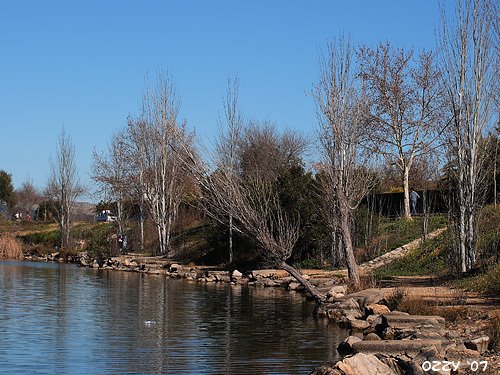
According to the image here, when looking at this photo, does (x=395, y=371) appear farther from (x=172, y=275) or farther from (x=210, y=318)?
(x=172, y=275)

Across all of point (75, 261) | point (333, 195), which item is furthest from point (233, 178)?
point (75, 261)

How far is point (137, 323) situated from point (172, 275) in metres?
18.4

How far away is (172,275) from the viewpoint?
3891cm

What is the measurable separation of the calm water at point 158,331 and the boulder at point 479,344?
8.85 feet

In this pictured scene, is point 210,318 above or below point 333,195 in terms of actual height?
below

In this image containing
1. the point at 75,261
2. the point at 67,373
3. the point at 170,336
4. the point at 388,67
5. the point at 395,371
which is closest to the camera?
the point at 395,371

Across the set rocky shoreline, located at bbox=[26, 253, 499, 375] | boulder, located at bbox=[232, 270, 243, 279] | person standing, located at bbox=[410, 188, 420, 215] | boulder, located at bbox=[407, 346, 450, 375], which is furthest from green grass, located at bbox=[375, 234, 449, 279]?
boulder, located at bbox=[407, 346, 450, 375]

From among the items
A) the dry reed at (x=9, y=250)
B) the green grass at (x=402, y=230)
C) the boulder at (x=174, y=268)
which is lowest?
the boulder at (x=174, y=268)

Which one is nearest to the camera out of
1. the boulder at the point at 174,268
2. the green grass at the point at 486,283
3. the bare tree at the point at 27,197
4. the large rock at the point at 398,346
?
the large rock at the point at 398,346

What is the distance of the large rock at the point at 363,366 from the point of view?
38.7ft

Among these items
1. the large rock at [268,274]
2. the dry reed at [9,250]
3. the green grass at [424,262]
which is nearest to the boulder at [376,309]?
the green grass at [424,262]

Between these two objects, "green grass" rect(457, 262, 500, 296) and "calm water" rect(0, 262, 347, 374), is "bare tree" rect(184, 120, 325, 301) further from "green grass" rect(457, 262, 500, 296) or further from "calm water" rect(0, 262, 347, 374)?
"green grass" rect(457, 262, 500, 296)

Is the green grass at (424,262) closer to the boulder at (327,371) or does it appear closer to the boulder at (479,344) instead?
the boulder at (479,344)

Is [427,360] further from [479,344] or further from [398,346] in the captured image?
[479,344]
